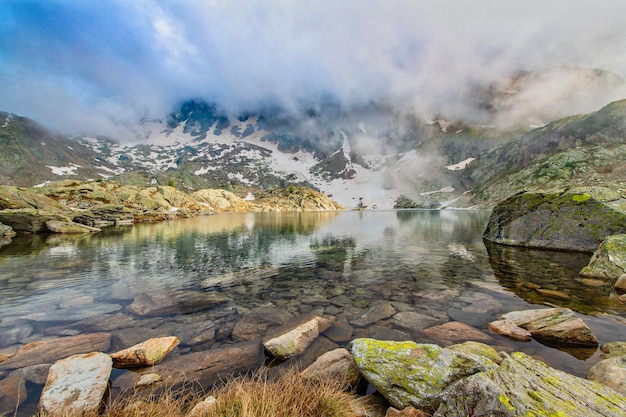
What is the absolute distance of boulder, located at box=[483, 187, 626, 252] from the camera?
60.5 ft

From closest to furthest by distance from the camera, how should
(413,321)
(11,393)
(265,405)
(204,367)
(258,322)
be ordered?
(265,405)
(11,393)
(204,367)
(413,321)
(258,322)

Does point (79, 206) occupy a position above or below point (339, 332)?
above

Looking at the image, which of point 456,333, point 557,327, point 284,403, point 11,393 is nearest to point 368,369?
point 284,403

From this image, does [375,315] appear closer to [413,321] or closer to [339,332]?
[413,321]

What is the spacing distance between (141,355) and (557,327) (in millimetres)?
12134

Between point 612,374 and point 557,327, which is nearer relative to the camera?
point 612,374

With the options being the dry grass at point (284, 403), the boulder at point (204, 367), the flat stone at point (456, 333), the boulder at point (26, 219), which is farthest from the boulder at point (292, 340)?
the boulder at point (26, 219)

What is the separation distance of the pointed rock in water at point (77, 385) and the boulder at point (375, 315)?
7.28m

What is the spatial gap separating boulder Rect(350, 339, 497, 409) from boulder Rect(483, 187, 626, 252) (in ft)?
71.1

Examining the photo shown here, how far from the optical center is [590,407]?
3.55 metres

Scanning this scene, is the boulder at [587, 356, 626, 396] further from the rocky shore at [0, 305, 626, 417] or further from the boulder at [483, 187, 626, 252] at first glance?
the boulder at [483, 187, 626, 252]

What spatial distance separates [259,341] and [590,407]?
24.9 ft

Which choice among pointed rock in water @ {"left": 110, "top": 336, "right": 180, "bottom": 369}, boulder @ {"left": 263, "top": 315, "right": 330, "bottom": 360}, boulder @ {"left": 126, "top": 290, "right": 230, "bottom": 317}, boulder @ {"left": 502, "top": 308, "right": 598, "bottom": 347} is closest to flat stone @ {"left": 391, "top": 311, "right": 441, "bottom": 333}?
boulder @ {"left": 502, "top": 308, "right": 598, "bottom": 347}

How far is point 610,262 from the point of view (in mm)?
13445
